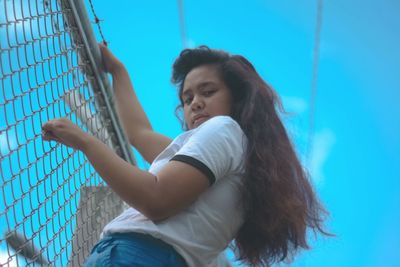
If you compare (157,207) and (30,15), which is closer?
(157,207)

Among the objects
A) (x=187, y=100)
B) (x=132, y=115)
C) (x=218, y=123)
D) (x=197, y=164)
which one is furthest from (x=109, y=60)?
(x=197, y=164)

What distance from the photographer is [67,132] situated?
1365 mm

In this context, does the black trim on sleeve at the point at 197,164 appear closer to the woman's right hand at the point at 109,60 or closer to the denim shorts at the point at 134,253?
the denim shorts at the point at 134,253

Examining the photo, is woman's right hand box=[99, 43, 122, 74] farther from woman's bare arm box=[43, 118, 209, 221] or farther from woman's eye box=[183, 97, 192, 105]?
woman's bare arm box=[43, 118, 209, 221]

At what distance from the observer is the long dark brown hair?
1.46 metres

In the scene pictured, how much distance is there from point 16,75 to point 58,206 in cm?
42

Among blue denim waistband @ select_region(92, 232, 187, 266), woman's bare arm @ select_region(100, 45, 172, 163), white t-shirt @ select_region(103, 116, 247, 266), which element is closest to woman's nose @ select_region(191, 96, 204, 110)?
white t-shirt @ select_region(103, 116, 247, 266)

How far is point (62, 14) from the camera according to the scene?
198 cm

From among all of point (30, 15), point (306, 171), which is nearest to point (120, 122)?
point (30, 15)

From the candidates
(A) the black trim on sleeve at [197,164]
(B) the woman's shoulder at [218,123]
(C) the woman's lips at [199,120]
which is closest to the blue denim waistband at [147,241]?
(A) the black trim on sleeve at [197,164]

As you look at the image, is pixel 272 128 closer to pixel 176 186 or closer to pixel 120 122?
pixel 176 186

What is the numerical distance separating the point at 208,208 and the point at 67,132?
333 mm

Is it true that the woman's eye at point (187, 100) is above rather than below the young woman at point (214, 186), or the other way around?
above

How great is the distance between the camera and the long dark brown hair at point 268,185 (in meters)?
1.46
